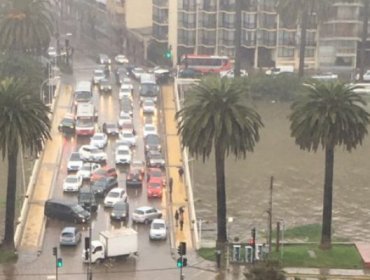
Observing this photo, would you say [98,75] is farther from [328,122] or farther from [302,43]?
[328,122]

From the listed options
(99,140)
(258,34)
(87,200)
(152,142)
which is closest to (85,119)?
(99,140)

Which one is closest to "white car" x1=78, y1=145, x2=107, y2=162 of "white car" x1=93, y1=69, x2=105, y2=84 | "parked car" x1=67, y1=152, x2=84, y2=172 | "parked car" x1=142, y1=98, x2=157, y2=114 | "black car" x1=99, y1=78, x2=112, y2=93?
"parked car" x1=67, y1=152, x2=84, y2=172

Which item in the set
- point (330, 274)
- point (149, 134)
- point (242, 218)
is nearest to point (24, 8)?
point (149, 134)

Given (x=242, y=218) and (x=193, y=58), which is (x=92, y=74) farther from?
(x=242, y=218)

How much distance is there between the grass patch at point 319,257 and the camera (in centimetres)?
6975

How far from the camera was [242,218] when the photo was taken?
83.9 meters

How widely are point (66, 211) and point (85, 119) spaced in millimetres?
28964

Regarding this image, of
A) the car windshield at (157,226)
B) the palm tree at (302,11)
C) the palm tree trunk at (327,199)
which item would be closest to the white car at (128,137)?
the car windshield at (157,226)

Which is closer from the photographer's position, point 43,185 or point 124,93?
point 43,185

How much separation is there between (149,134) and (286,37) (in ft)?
141

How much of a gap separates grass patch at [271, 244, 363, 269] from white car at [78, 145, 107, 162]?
87.2 ft

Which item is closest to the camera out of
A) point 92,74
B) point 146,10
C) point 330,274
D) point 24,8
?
point 330,274

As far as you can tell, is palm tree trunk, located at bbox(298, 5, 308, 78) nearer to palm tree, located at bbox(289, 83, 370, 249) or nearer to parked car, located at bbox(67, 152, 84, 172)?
parked car, located at bbox(67, 152, 84, 172)

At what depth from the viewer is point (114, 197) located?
82250 millimetres
